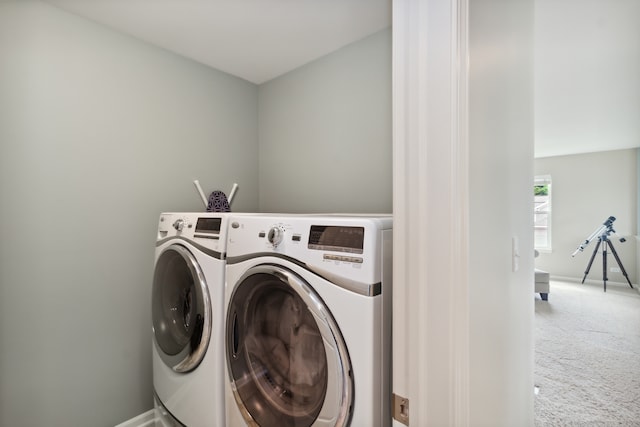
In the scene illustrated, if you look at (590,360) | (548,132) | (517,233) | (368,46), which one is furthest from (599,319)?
(368,46)

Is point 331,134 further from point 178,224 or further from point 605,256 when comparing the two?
point 605,256

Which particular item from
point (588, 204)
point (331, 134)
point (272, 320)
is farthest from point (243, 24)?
point (588, 204)

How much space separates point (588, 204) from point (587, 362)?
443cm

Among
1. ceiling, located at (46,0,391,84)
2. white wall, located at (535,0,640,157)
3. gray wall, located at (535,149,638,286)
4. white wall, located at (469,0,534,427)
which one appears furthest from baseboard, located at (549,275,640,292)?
ceiling, located at (46,0,391,84)

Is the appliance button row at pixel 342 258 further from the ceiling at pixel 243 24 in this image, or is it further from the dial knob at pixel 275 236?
the ceiling at pixel 243 24

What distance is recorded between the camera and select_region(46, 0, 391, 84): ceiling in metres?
1.49

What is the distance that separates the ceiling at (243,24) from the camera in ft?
4.88

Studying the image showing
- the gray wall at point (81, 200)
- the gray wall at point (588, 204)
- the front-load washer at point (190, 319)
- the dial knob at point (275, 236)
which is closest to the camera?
the dial knob at point (275, 236)

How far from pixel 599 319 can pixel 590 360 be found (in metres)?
1.48

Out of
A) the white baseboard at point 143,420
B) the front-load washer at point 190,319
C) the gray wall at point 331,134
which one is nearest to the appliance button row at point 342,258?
the front-load washer at point 190,319

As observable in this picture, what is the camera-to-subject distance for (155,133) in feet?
6.00

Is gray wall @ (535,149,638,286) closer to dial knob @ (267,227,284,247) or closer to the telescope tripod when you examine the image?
the telescope tripod

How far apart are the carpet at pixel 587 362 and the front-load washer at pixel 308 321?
1.79 m

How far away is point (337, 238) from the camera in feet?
2.92
